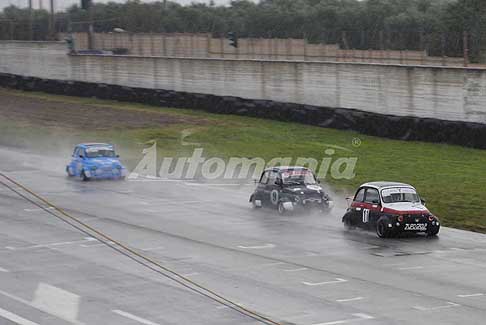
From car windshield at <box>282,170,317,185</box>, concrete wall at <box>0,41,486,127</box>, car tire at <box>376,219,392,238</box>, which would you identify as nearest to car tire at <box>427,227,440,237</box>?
car tire at <box>376,219,392,238</box>

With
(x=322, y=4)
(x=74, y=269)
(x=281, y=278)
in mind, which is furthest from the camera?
(x=322, y=4)

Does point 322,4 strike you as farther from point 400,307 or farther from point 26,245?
point 400,307

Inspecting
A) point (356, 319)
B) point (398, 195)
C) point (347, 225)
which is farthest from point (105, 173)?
point (356, 319)

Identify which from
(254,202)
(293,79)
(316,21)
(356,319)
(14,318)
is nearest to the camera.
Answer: (356,319)

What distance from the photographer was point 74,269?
22.9 metres

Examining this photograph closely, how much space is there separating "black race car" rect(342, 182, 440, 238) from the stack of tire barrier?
43.4 ft

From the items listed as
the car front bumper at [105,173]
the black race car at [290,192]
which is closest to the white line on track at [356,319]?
the black race car at [290,192]

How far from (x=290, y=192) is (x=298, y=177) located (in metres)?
0.87

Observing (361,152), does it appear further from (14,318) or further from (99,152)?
(14,318)

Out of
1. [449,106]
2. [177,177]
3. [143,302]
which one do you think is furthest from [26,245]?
Result: [449,106]

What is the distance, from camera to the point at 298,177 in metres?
32.0

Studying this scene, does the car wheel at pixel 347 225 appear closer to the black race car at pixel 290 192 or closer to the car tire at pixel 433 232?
the car tire at pixel 433 232

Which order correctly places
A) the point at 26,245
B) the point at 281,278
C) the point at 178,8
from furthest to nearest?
the point at 178,8 < the point at 26,245 < the point at 281,278

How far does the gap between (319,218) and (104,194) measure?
9.13 metres
